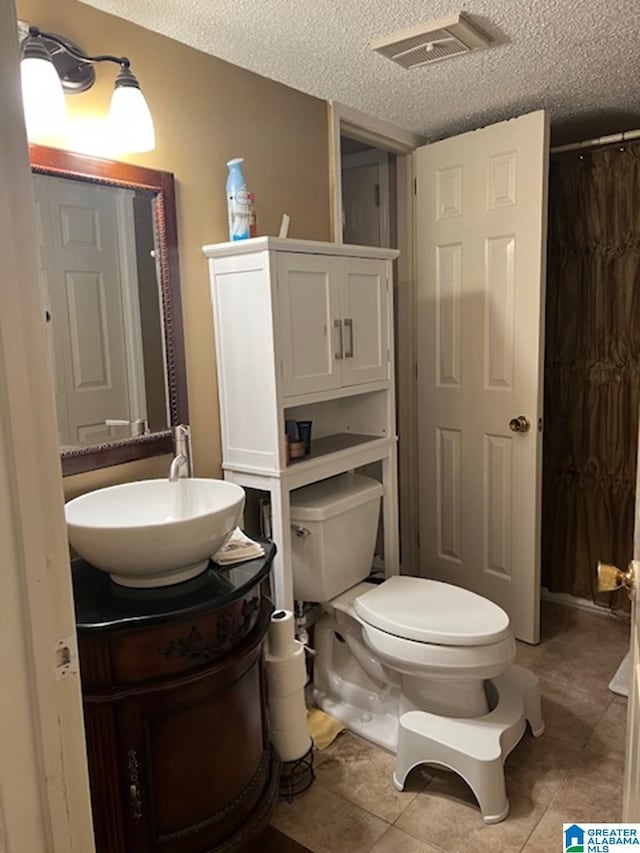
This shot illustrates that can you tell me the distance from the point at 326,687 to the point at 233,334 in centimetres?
125

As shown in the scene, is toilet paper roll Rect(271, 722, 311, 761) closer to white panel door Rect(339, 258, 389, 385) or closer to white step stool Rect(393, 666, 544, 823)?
white step stool Rect(393, 666, 544, 823)

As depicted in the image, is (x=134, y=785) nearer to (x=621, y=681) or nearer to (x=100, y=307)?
(x=100, y=307)

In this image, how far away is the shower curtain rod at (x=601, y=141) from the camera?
2522 millimetres

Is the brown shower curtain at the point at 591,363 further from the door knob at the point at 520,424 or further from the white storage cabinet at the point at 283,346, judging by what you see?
the white storage cabinet at the point at 283,346

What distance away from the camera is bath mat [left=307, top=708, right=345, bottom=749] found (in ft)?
6.87

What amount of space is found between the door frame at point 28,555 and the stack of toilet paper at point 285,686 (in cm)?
112

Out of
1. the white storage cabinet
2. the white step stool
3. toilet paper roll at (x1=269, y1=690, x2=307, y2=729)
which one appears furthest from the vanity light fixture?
the white step stool

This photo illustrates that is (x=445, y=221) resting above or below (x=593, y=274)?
above

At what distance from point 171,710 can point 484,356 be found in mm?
1847

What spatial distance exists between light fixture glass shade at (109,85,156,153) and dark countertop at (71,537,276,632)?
41.9 inches

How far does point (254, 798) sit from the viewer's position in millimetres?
1587

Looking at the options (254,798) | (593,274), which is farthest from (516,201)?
(254,798)

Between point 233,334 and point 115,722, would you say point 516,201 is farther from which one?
point 115,722

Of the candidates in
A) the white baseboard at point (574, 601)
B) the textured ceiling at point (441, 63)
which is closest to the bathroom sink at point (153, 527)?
the textured ceiling at point (441, 63)
